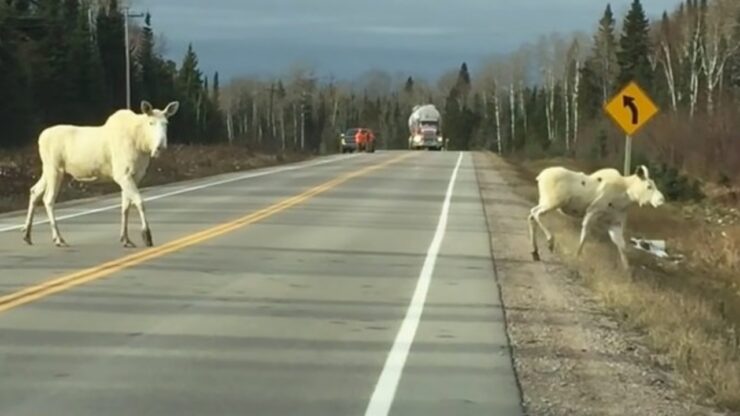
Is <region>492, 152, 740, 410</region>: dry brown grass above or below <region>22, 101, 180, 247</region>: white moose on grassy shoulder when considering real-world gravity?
below

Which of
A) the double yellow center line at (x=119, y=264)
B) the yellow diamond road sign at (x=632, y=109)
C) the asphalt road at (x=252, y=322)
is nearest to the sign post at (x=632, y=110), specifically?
the yellow diamond road sign at (x=632, y=109)

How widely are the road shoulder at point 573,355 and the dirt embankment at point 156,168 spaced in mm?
14557

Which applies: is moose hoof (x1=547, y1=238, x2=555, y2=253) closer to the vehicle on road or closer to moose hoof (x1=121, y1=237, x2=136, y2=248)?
moose hoof (x1=121, y1=237, x2=136, y2=248)

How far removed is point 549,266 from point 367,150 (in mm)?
71139

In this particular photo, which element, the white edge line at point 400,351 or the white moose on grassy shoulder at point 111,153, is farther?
the white moose on grassy shoulder at point 111,153

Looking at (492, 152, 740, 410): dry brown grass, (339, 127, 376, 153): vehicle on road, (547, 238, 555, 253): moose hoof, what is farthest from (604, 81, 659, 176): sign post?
(339, 127, 376, 153): vehicle on road

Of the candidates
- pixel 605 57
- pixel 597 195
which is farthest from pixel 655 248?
pixel 605 57

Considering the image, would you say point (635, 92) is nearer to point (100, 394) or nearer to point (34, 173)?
point (34, 173)

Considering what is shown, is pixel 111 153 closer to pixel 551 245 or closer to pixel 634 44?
pixel 551 245

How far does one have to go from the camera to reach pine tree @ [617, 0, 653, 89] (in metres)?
105

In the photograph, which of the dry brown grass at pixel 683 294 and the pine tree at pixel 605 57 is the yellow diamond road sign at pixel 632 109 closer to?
the dry brown grass at pixel 683 294

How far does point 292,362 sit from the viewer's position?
968 centimetres

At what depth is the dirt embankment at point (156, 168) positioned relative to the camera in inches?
1213

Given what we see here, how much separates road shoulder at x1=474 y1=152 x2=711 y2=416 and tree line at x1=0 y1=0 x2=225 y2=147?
5171 centimetres
